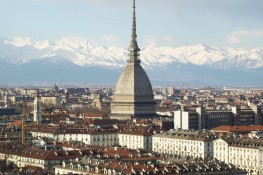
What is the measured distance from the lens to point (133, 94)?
159375 mm

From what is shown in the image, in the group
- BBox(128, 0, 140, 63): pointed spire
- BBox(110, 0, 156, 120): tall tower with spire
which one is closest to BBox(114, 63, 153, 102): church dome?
BBox(110, 0, 156, 120): tall tower with spire

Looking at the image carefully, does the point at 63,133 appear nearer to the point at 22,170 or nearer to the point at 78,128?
the point at 78,128

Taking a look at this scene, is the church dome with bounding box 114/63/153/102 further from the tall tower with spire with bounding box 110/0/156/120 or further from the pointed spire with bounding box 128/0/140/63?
the pointed spire with bounding box 128/0/140/63

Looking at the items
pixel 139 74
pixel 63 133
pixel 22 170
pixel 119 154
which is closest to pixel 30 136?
pixel 63 133

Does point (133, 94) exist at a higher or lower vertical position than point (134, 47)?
lower

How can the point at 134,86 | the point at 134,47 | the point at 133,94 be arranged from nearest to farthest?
the point at 133,94 → the point at 134,86 → the point at 134,47

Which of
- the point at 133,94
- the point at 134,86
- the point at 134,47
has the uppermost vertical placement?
the point at 134,47

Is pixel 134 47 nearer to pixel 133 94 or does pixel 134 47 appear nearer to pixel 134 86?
pixel 134 86

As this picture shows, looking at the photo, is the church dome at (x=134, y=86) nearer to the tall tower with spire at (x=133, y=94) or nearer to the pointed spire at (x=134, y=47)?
the tall tower with spire at (x=133, y=94)

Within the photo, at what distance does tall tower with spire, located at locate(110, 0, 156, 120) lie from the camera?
15762 centimetres

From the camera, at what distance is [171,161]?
79438 millimetres

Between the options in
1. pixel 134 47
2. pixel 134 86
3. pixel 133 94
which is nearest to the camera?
pixel 133 94

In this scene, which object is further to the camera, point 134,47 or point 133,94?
point 134,47

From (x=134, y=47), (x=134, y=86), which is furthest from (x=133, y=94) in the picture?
(x=134, y=47)
